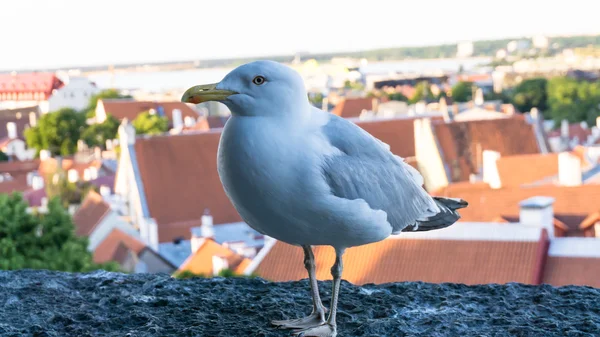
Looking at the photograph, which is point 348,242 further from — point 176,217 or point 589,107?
point 589,107

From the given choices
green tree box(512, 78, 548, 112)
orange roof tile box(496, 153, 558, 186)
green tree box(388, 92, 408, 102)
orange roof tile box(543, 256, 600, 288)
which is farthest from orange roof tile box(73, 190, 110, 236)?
green tree box(388, 92, 408, 102)

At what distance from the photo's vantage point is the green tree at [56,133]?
95.4ft

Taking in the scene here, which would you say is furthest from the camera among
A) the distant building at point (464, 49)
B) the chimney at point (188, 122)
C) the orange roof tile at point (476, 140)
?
the distant building at point (464, 49)

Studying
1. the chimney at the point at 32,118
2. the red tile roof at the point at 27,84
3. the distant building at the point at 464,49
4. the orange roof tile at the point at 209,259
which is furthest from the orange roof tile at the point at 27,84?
the distant building at the point at 464,49

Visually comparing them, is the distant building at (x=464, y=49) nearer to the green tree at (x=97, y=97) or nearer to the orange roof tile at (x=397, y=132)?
the green tree at (x=97, y=97)

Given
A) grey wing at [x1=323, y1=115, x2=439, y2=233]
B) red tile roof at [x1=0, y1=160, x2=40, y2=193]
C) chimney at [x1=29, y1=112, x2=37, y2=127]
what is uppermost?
grey wing at [x1=323, y1=115, x2=439, y2=233]

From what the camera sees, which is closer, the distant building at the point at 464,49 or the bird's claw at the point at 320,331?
the bird's claw at the point at 320,331

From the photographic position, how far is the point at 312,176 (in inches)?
46.7

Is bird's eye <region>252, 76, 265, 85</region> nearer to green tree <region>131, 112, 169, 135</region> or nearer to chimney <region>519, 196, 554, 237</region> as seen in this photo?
chimney <region>519, 196, 554, 237</region>

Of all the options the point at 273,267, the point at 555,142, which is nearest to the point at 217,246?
the point at 273,267

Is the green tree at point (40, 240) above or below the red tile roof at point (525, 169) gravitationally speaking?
above

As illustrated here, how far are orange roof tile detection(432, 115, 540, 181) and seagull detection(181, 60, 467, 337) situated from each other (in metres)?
15.8

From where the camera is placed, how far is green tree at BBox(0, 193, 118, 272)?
7719 millimetres

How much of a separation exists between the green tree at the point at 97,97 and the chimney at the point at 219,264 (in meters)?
26.9
